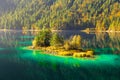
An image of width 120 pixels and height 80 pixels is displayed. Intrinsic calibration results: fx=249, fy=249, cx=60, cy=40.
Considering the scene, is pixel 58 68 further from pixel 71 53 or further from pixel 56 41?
pixel 56 41

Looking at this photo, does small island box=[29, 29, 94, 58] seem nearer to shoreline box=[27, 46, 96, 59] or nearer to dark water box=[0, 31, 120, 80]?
shoreline box=[27, 46, 96, 59]

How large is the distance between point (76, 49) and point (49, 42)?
24.2 metres

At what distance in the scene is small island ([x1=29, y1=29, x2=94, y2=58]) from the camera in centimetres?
11538

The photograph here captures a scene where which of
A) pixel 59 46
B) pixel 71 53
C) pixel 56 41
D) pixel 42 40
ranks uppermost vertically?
pixel 42 40

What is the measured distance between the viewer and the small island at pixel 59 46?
379 feet

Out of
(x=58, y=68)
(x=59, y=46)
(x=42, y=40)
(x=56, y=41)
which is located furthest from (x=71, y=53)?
(x=42, y=40)

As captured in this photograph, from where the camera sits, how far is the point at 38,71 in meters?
84.6

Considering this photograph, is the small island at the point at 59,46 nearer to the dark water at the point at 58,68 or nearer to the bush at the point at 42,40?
the bush at the point at 42,40

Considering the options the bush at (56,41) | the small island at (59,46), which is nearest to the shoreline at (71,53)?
the small island at (59,46)

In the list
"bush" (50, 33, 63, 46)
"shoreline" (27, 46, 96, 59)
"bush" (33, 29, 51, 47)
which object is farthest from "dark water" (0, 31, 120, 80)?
"bush" (33, 29, 51, 47)

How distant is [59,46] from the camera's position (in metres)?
136

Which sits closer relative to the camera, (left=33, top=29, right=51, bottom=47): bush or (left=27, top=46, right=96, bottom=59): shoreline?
(left=27, top=46, right=96, bottom=59): shoreline

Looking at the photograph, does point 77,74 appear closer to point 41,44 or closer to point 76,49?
point 76,49

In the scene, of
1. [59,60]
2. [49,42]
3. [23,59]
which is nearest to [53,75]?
[59,60]
